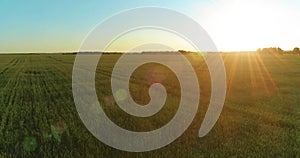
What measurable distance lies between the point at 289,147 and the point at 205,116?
3.51m

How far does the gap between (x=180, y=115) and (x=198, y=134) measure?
7.60 ft

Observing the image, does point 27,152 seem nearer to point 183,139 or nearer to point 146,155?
point 146,155

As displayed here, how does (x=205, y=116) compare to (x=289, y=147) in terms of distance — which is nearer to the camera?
(x=289, y=147)

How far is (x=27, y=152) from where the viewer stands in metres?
7.48

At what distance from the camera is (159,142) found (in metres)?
8.00

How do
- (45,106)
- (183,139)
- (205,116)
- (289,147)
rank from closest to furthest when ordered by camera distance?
1. (289,147)
2. (183,139)
3. (205,116)
4. (45,106)

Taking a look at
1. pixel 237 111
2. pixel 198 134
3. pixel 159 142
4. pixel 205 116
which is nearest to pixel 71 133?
pixel 159 142

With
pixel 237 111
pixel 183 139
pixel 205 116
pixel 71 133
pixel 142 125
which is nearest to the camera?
pixel 183 139

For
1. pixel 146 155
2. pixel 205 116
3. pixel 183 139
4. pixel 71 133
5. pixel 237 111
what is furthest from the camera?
pixel 237 111

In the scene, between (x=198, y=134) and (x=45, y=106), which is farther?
(x=45, y=106)

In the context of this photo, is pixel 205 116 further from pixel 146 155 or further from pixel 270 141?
pixel 146 155

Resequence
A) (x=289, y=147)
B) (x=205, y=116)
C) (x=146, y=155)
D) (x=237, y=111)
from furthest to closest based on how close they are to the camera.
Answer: (x=237, y=111)
(x=205, y=116)
(x=289, y=147)
(x=146, y=155)

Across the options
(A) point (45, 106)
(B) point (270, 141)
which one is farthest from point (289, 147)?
(A) point (45, 106)

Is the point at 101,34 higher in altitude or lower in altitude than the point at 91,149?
higher
